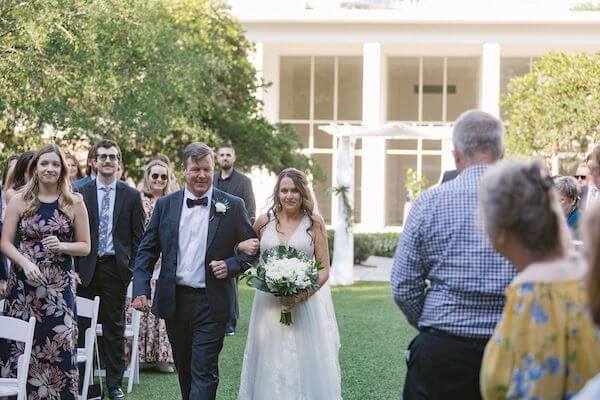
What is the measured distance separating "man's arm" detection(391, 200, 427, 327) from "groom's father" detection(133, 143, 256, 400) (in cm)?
263

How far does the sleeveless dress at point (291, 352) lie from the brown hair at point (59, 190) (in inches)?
60.3

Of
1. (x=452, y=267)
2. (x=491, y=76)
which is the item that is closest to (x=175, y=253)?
(x=452, y=267)

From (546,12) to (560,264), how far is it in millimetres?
37958

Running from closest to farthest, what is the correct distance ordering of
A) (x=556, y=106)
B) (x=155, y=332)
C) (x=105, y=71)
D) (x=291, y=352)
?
(x=291, y=352) < (x=155, y=332) < (x=105, y=71) < (x=556, y=106)

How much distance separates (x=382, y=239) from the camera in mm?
31141

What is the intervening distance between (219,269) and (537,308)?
4.12 m

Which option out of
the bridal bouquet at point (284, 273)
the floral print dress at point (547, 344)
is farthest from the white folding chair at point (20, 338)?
the floral print dress at point (547, 344)

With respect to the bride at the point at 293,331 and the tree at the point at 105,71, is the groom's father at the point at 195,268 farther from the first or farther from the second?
the tree at the point at 105,71

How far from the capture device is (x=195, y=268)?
7746mm

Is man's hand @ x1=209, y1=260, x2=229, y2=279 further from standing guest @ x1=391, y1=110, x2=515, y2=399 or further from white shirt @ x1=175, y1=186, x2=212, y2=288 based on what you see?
standing guest @ x1=391, y1=110, x2=515, y2=399

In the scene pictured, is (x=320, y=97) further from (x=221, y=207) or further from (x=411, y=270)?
(x=411, y=270)

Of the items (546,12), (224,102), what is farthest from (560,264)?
(546,12)

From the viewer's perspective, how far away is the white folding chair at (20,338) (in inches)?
276

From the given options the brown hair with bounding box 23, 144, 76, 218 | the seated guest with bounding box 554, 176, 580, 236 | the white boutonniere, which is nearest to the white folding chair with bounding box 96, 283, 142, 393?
the brown hair with bounding box 23, 144, 76, 218
